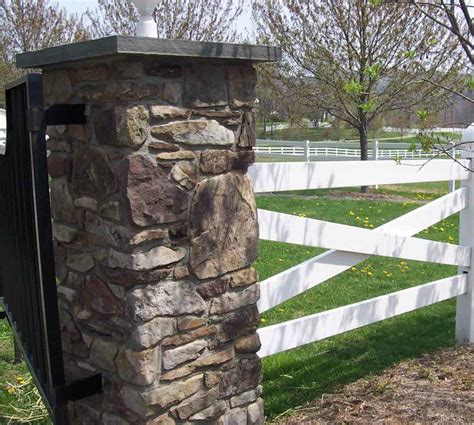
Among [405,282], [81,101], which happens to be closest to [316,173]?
[81,101]

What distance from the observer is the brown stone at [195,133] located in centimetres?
242

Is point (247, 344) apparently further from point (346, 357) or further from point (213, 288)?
point (346, 357)

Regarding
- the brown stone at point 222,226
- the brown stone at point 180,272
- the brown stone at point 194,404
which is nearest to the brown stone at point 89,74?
the brown stone at point 222,226

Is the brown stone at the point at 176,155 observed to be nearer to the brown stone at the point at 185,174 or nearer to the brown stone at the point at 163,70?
the brown stone at the point at 185,174

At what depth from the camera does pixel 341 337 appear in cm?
500

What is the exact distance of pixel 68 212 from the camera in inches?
110

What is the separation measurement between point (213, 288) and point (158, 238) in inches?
14.5

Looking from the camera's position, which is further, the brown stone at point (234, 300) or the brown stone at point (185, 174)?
the brown stone at point (234, 300)

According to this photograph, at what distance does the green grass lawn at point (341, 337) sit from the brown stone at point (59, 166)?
1.67 metres

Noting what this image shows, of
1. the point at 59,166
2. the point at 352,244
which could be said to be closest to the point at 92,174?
the point at 59,166

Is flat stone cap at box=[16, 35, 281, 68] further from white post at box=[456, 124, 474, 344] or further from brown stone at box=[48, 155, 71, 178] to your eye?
white post at box=[456, 124, 474, 344]

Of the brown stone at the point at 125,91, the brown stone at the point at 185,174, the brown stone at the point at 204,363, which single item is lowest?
the brown stone at the point at 204,363

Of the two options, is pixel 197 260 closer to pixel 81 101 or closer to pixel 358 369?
pixel 81 101

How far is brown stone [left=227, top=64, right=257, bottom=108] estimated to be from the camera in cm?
262
